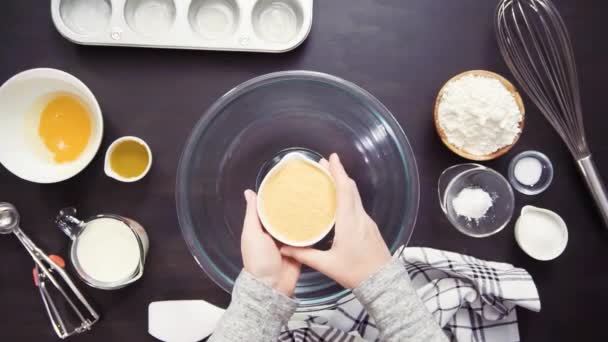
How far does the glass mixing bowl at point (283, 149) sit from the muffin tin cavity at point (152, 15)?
24 cm

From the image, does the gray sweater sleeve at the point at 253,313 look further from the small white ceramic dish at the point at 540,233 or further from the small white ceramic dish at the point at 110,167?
the small white ceramic dish at the point at 540,233

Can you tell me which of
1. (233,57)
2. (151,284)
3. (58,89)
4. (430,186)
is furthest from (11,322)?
(430,186)

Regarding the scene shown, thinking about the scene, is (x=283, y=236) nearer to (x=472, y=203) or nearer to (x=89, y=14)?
(x=472, y=203)

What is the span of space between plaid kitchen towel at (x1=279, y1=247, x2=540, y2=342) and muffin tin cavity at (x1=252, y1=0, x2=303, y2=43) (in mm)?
475

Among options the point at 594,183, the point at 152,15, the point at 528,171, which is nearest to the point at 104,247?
the point at 152,15

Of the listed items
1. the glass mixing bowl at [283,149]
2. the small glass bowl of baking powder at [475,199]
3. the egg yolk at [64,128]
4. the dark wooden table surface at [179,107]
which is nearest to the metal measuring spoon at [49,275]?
the dark wooden table surface at [179,107]

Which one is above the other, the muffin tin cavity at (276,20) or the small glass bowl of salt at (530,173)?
the muffin tin cavity at (276,20)

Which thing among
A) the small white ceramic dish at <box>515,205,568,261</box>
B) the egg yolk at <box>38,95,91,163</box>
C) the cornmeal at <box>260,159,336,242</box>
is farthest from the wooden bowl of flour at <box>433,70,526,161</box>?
the egg yolk at <box>38,95,91,163</box>

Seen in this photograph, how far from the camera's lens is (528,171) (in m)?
0.84

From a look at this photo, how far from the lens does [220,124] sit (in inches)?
29.8

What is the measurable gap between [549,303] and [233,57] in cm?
78

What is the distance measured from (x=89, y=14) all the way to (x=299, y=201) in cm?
56

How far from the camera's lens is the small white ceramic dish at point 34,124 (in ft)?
2.46

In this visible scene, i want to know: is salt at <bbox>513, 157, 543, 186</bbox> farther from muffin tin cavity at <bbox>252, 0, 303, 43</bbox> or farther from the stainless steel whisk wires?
muffin tin cavity at <bbox>252, 0, 303, 43</bbox>
